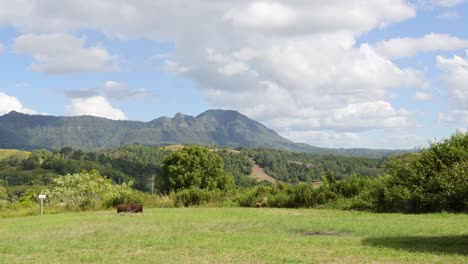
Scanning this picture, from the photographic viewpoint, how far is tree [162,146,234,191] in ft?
188

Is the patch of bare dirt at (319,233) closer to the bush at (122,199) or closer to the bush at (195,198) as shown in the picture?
the bush at (195,198)

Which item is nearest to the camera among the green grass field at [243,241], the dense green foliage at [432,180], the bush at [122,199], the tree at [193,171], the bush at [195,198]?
the green grass field at [243,241]

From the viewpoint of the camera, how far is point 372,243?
14.3 meters

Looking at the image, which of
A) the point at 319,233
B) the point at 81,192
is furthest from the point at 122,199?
the point at 319,233

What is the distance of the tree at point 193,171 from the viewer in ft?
188

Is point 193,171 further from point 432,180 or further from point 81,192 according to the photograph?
point 432,180

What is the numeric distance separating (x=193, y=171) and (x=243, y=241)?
4308 cm

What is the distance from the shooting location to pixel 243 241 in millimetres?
15281

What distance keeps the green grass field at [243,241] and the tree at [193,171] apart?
3452 cm

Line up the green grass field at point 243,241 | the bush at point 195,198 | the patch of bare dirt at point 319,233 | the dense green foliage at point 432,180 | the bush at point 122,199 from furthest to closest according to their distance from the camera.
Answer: the bush at point 195,198, the bush at point 122,199, the dense green foliage at point 432,180, the patch of bare dirt at point 319,233, the green grass field at point 243,241

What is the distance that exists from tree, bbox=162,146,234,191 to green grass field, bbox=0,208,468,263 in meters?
34.5

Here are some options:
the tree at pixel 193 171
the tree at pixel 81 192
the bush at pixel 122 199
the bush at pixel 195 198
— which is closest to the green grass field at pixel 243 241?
the bush at pixel 122 199

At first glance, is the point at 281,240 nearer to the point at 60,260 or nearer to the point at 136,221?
the point at 60,260

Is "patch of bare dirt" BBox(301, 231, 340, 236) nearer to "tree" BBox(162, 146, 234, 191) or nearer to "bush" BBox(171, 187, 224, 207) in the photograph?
"bush" BBox(171, 187, 224, 207)
